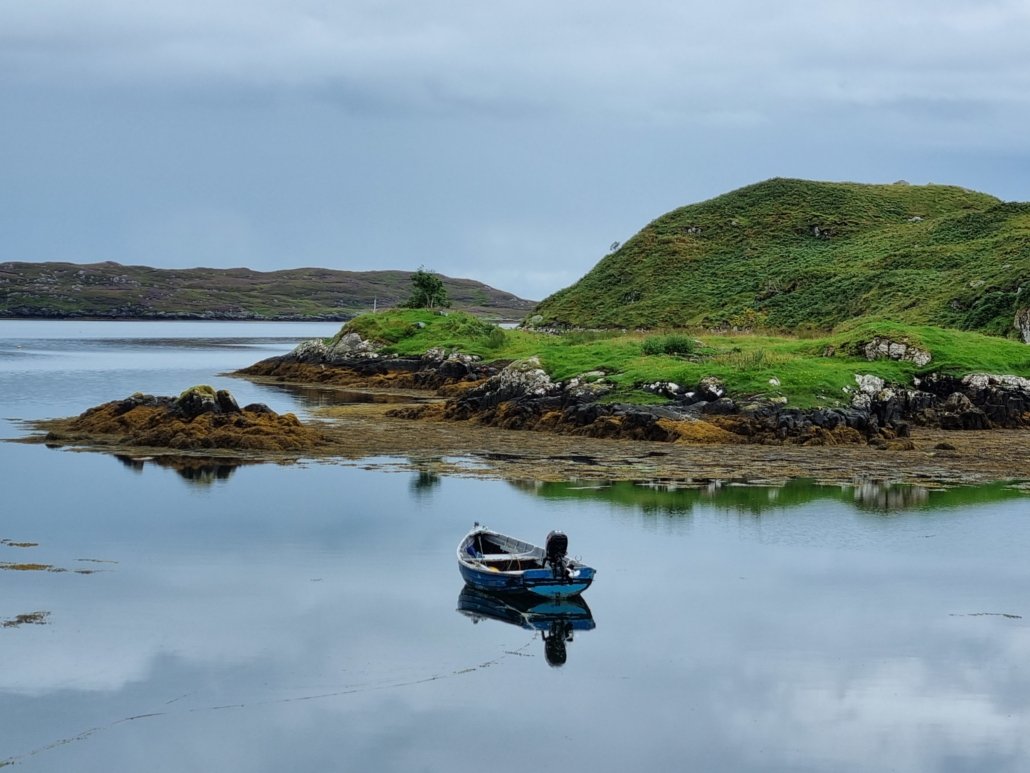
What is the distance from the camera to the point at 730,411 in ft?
180

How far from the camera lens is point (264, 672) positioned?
22406mm

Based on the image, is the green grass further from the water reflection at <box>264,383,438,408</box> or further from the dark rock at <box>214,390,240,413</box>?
the dark rock at <box>214,390,240,413</box>

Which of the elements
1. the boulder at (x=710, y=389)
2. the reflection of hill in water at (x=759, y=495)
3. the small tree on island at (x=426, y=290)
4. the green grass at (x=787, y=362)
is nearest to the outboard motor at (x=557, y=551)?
the reflection of hill in water at (x=759, y=495)

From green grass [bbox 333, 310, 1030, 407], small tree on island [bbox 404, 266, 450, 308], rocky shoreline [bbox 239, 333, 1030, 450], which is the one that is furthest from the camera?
small tree on island [bbox 404, 266, 450, 308]

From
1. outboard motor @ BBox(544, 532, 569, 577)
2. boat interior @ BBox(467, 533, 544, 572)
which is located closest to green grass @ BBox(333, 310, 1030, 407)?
boat interior @ BBox(467, 533, 544, 572)

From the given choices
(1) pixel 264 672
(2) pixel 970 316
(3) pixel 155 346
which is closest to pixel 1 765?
(1) pixel 264 672

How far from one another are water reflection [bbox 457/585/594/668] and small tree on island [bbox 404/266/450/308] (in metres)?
84.3

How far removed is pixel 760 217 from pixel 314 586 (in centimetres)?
13345

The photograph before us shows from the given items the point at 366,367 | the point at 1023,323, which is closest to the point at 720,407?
the point at 1023,323

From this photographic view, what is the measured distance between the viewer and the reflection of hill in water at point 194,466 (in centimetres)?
4403

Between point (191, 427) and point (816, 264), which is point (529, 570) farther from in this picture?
point (816, 264)

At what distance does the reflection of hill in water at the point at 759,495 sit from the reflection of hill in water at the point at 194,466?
10.9 meters

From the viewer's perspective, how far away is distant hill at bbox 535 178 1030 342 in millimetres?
96125

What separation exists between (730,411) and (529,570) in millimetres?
29214
